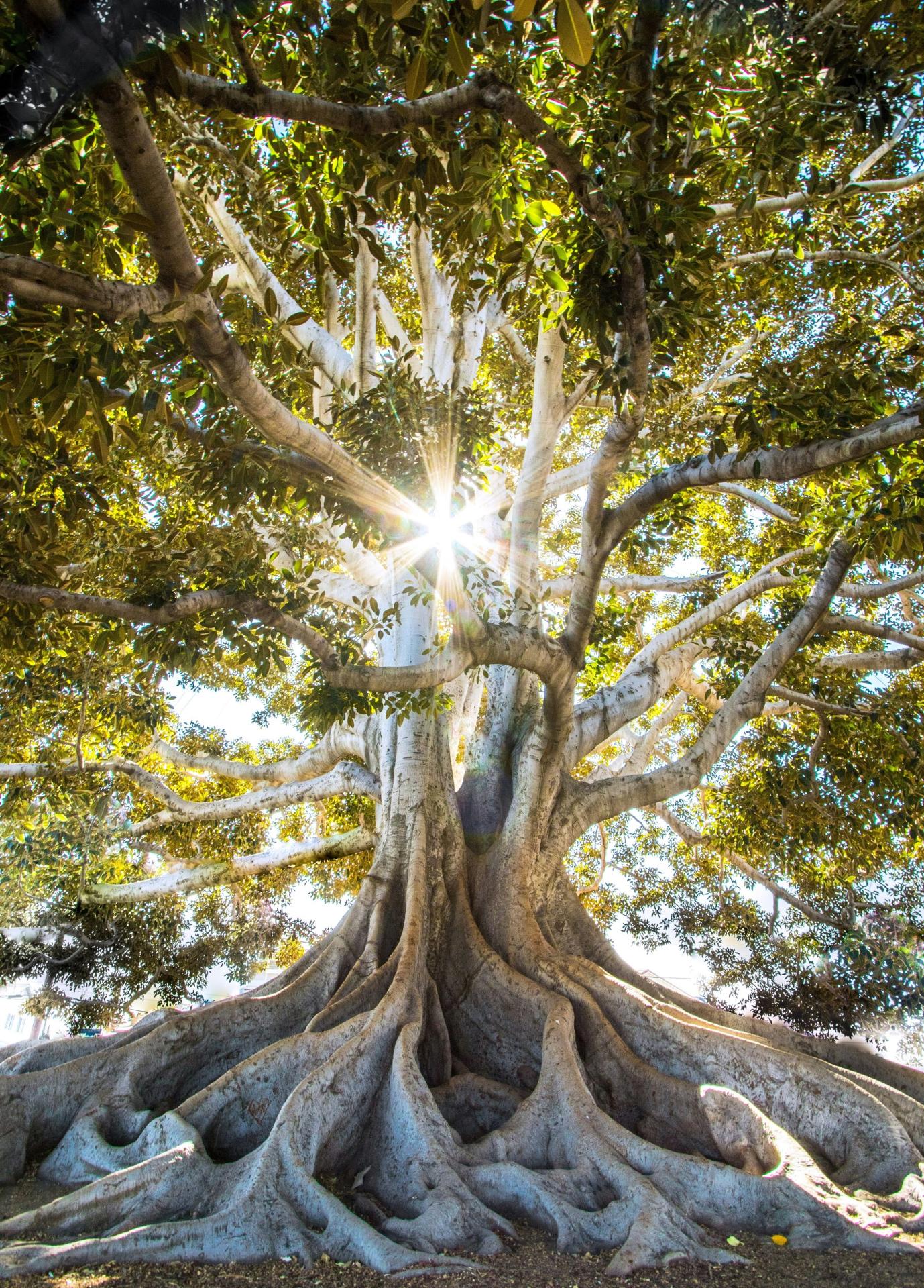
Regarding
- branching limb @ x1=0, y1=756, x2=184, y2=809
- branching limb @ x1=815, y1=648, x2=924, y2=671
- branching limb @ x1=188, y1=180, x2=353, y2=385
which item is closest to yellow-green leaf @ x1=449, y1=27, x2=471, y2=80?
branching limb @ x1=188, y1=180, x2=353, y2=385

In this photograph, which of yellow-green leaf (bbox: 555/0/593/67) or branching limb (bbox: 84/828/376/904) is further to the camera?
branching limb (bbox: 84/828/376/904)

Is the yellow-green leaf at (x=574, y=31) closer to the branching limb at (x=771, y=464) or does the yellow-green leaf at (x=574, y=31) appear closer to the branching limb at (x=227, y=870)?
the branching limb at (x=771, y=464)

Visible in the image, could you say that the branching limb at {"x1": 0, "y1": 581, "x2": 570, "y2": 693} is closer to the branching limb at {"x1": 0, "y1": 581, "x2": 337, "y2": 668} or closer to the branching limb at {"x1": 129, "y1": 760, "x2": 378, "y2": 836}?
the branching limb at {"x1": 0, "y1": 581, "x2": 337, "y2": 668}

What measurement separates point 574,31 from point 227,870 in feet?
26.7

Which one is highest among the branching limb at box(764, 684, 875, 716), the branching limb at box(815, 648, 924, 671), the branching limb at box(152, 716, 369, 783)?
the branching limb at box(815, 648, 924, 671)

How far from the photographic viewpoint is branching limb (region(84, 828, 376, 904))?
8.20 metres

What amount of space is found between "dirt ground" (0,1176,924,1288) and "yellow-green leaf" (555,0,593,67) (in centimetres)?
373

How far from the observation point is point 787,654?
5996 millimetres

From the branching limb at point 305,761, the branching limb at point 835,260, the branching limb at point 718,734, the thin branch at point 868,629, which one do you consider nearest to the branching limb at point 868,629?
the thin branch at point 868,629

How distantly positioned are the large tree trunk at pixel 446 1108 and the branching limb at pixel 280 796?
88 cm

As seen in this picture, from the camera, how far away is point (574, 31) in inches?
52.5

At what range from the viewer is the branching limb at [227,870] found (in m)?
8.20

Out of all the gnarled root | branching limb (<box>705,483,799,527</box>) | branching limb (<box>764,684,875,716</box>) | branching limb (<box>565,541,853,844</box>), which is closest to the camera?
the gnarled root

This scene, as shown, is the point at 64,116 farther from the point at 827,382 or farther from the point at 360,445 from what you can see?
the point at 827,382
